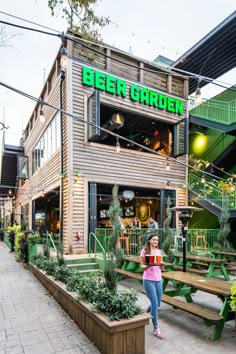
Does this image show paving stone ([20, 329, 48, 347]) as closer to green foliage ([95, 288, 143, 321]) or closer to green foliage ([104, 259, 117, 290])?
green foliage ([95, 288, 143, 321])

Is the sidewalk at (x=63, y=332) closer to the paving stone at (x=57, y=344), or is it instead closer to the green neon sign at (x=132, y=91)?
the paving stone at (x=57, y=344)

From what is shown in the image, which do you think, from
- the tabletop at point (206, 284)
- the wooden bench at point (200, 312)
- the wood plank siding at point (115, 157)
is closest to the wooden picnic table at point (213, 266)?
the tabletop at point (206, 284)

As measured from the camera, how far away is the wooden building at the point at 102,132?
1059cm

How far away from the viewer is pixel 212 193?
13.1 m

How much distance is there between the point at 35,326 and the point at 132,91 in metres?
10.4

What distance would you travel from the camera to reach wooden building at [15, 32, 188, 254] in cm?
1059

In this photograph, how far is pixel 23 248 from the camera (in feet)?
35.8

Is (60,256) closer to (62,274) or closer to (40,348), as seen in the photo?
(62,274)

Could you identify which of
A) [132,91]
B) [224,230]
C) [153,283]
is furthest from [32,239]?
[132,91]

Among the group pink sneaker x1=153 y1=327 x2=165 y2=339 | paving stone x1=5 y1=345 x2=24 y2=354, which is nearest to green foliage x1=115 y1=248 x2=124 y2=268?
pink sneaker x1=153 y1=327 x2=165 y2=339

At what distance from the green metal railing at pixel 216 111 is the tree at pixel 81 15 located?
31.8 feet

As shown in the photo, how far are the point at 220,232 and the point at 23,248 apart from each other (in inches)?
318

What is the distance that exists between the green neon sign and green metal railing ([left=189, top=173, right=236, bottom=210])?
3.72 metres

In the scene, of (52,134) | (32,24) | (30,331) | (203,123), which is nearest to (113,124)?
(52,134)
